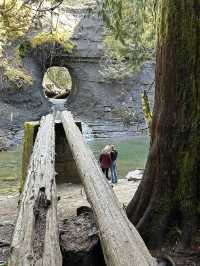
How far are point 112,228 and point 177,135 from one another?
1351mm

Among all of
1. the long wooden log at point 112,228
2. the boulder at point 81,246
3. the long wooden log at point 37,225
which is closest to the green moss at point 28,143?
the long wooden log at point 37,225

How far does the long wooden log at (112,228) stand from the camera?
2.89m

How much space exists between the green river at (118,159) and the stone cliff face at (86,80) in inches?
185

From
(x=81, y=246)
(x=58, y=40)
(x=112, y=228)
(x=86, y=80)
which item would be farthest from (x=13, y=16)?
(x=86, y=80)

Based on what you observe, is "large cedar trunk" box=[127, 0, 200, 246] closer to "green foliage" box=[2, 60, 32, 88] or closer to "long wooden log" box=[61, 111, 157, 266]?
"long wooden log" box=[61, 111, 157, 266]

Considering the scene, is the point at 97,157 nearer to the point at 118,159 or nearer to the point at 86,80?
the point at 118,159

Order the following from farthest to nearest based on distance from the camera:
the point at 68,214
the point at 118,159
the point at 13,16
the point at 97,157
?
the point at 118,159 → the point at 97,157 → the point at 13,16 → the point at 68,214

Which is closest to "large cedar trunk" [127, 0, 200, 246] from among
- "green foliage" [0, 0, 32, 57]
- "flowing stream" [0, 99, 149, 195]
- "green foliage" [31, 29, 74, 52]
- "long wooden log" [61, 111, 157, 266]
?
"long wooden log" [61, 111, 157, 266]

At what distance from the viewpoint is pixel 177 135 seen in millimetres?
4379

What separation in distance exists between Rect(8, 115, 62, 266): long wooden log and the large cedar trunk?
1040mm

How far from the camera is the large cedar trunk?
4.31 metres

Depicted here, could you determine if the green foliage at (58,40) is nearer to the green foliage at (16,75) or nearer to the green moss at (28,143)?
→ the green foliage at (16,75)

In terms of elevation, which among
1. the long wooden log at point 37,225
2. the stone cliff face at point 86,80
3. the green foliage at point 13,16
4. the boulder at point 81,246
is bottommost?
the stone cliff face at point 86,80

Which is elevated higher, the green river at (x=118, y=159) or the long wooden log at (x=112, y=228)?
the long wooden log at (x=112, y=228)
